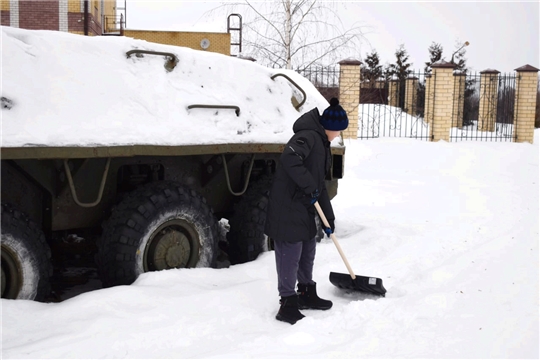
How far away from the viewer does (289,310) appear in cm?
454

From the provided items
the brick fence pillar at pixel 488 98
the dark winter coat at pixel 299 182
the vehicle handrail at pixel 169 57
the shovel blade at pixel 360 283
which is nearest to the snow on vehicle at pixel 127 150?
the vehicle handrail at pixel 169 57

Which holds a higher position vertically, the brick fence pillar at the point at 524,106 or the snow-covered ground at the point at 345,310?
the brick fence pillar at the point at 524,106

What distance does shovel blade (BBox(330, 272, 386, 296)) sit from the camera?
5.01 meters

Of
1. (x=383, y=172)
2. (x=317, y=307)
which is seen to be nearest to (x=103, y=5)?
(x=383, y=172)

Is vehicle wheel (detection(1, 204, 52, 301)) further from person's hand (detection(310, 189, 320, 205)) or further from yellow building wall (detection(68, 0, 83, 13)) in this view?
yellow building wall (detection(68, 0, 83, 13))

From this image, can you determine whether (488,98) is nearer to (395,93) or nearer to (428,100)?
Result: (428,100)

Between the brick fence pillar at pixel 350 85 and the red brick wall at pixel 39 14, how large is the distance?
29.1 ft

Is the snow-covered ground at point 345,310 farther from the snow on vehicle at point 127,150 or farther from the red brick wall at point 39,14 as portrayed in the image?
the red brick wall at point 39,14

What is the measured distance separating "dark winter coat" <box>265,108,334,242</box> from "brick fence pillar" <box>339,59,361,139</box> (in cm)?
1325

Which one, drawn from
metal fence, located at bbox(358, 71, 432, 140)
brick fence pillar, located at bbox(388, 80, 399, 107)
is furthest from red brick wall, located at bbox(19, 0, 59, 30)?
brick fence pillar, located at bbox(388, 80, 399, 107)

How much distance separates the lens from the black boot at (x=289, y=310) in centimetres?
451

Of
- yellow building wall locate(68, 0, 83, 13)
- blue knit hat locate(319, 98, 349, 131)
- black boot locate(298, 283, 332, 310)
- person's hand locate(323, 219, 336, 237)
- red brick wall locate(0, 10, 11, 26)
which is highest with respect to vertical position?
yellow building wall locate(68, 0, 83, 13)

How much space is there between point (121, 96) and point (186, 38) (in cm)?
328

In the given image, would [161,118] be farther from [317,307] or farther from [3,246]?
[317,307]
